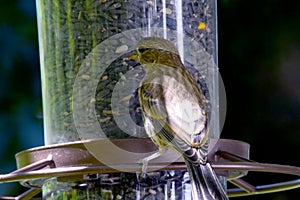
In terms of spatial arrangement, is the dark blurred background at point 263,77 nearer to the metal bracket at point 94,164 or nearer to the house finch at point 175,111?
the metal bracket at point 94,164

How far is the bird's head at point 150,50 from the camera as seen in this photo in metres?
4.81

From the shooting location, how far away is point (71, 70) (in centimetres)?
500

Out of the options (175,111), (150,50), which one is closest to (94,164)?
(175,111)

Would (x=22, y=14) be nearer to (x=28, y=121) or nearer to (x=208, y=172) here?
(x=28, y=121)

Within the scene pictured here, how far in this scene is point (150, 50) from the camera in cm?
480

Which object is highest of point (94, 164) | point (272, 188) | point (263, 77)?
point (263, 77)

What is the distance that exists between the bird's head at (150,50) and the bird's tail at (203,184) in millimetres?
505

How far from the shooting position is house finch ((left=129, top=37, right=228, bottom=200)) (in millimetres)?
4543

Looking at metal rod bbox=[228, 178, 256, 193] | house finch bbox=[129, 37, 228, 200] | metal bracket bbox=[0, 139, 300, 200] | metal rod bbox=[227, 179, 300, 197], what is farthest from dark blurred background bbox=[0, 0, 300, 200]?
house finch bbox=[129, 37, 228, 200]

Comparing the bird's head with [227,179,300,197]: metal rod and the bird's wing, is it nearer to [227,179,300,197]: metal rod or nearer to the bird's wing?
the bird's wing

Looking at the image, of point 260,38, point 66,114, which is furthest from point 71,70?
point 260,38

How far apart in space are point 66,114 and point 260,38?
1881 millimetres

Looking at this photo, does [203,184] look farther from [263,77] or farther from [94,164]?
[263,77]

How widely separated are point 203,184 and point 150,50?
613 mm
